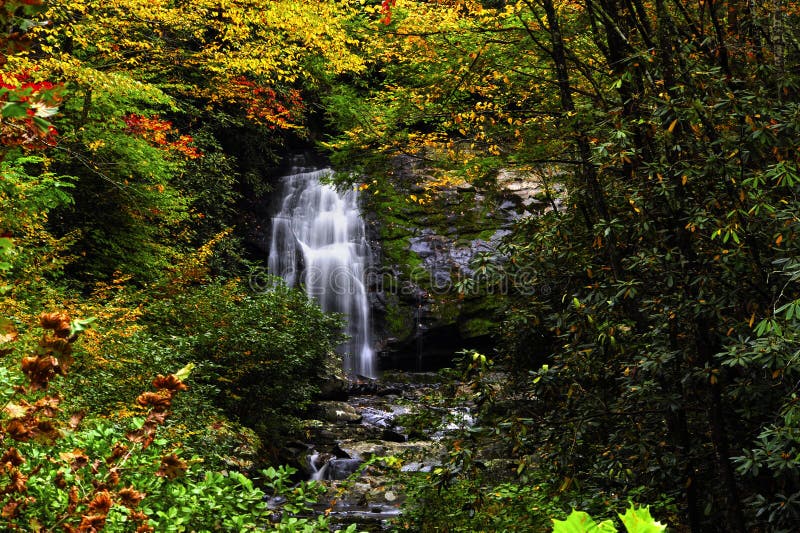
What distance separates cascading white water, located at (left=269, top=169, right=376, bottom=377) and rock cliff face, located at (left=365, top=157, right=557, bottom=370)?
1.32 ft

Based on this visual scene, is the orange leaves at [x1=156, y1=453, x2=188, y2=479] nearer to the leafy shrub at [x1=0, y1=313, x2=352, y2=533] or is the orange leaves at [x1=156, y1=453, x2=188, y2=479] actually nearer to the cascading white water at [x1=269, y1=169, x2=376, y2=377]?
the leafy shrub at [x1=0, y1=313, x2=352, y2=533]

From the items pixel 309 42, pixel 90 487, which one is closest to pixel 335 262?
pixel 309 42

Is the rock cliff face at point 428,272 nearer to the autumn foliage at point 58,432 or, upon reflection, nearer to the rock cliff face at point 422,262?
the rock cliff face at point 422,262

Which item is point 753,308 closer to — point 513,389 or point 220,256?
point 513,389

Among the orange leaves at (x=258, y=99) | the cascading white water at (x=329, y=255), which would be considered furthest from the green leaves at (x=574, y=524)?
the cascading white water at (x=329, y=255)

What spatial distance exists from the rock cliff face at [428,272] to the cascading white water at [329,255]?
0.40 meters

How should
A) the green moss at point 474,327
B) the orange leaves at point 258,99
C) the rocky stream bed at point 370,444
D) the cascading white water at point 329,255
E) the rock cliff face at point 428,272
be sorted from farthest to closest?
the cascading white water at point 329,255
the rock cliff face at point 428,272
the green moss at point 474,327
the orange leaves at point 258,99
the rocky stream bed at point 370,444

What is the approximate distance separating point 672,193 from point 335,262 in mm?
14417

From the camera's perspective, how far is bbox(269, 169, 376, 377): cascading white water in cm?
1698

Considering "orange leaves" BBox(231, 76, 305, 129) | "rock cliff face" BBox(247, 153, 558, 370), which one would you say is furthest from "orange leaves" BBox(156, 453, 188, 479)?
"rock cliff face" BBox(247, 153, 558, 370)

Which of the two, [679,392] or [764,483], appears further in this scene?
[679,392]

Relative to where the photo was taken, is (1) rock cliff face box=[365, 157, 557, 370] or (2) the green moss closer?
(2) the green moss

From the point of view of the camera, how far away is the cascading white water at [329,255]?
1698cm

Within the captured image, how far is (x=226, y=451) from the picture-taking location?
659cm
